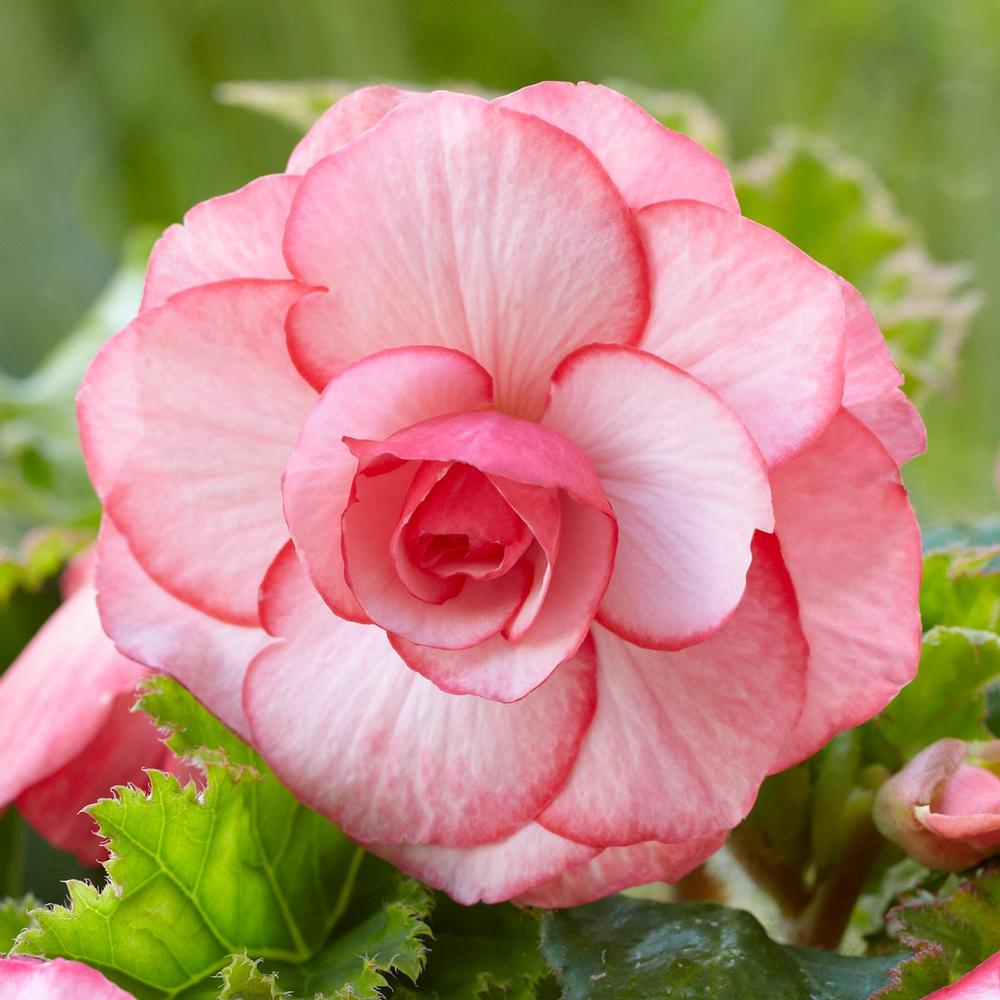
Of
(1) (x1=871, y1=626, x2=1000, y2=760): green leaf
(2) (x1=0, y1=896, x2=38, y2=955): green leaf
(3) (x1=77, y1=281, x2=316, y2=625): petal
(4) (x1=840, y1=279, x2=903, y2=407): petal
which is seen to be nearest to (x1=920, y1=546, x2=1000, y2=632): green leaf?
(1) (x1=871, y1=626, x2=1000, y2=760): green leaf

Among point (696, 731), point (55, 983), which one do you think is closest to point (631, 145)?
point (696, 731)

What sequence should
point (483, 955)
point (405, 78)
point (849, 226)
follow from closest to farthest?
point (483, 955)
point (849, 226)
point (405, 78)

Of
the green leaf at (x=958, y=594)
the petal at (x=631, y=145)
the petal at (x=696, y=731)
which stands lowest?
the green leaf at (x=958, y=594)

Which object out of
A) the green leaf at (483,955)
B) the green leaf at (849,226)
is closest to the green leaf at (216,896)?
the green leaf at (483,955)

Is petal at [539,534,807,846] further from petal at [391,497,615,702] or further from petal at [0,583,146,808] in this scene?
petal at [0,583,146,808]

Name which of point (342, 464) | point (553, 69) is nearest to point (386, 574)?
point (342, 464)

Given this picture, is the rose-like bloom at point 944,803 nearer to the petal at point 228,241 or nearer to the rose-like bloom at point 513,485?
the rose-like bloom at point 513,485

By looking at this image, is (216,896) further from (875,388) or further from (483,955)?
(875,388)
